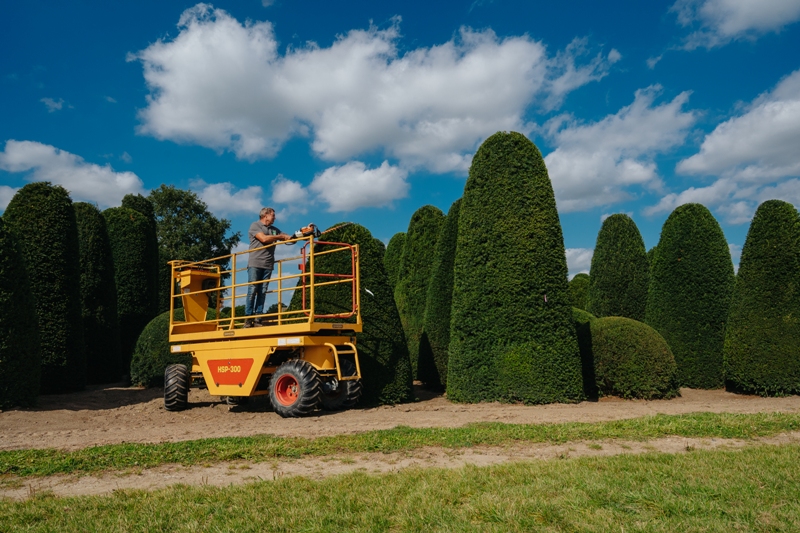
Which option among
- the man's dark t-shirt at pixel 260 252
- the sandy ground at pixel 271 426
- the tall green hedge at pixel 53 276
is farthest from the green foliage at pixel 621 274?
the tall green hedge at pixel 53 276

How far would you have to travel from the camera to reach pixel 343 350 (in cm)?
973

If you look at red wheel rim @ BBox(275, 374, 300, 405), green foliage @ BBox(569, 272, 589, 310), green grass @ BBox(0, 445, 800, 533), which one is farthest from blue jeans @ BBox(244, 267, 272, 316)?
green foliage @ BBox(569, 272, 589, 310)

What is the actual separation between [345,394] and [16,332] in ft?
19.4

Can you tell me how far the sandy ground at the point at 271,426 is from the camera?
17.4 feet

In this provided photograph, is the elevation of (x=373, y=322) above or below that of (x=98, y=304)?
below

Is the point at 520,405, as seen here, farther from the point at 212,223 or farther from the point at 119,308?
the point at 212,223

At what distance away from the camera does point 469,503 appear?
13.8ft

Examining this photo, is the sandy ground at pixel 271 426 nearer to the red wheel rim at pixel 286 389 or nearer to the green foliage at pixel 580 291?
the red wheel rim at pixel 286 389

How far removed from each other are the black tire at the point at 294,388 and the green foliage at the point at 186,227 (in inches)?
1357

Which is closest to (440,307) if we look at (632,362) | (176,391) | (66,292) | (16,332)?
(632,362)

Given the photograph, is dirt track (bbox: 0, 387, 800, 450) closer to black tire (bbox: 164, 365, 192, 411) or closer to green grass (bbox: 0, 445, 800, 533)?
black tire (bbox: 164, 365, 192, 411)

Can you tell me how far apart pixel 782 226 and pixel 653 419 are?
677 centimetres

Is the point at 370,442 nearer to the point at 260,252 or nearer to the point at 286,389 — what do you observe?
the point at 286,389

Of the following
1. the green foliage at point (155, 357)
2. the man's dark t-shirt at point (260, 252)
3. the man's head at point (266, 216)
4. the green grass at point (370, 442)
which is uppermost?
the man's head at point (266, 216)
